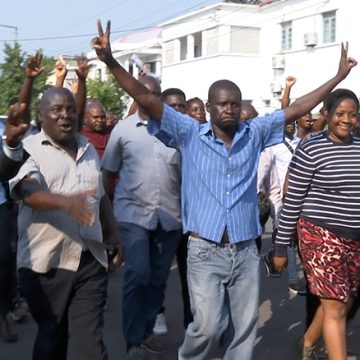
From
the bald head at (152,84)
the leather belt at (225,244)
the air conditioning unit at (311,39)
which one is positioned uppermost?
the air conditioning unit at (311,39)

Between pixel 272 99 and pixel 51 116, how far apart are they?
31.1 metres

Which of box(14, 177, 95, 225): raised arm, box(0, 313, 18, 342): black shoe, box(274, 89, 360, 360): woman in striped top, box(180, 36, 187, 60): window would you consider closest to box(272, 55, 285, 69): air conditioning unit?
box(180, 36, 187, 60): window

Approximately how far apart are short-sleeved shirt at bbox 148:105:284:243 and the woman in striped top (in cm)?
50

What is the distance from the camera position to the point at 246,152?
4367 mm

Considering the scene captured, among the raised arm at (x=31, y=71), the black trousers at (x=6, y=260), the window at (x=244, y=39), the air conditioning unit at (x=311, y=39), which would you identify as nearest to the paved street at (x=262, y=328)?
the black trousers at (x=6, y=260)

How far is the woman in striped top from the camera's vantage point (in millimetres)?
4715

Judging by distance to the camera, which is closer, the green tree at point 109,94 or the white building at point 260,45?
the white building at point 260,45

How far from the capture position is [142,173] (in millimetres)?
5324

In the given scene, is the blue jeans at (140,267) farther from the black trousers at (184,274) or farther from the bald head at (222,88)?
the bald head at (222,88)

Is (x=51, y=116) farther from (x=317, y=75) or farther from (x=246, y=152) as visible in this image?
(x=317, y=75)

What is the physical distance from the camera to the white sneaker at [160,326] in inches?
235

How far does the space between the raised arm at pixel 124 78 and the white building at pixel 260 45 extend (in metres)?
24.1

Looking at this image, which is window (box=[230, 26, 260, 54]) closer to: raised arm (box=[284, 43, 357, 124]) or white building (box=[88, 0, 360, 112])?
white building (box=[88, 0, 360, 112])

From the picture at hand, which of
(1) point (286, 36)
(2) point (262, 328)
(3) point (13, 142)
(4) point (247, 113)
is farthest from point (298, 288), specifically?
(1) point (286, 36)
